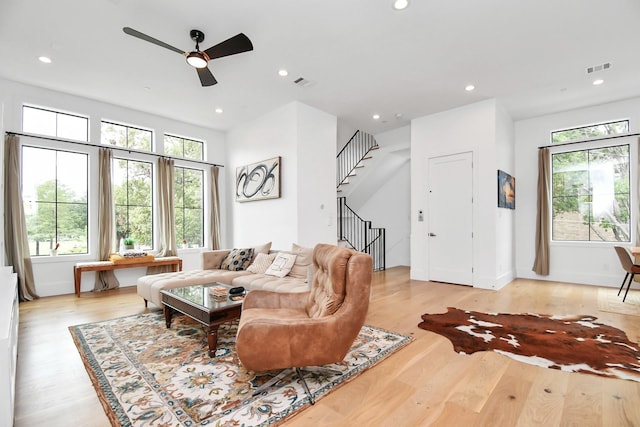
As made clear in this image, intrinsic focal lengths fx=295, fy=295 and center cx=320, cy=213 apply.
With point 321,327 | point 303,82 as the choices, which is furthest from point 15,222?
point 321,327

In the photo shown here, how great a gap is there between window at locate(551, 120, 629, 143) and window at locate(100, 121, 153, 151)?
8.47 m

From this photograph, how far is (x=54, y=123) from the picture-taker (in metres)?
5.14

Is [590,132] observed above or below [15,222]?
above

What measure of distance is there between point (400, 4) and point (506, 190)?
4.29 meters

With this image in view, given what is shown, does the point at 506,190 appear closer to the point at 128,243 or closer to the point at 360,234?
the point at 360,234

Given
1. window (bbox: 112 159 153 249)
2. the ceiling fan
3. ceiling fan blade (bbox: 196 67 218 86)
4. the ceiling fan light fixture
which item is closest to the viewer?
the ceiling fan

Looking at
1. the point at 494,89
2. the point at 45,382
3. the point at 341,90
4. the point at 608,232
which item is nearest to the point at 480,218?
the point at 494,89

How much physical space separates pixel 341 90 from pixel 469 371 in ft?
14.1

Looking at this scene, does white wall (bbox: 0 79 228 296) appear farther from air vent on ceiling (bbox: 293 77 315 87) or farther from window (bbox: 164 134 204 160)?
air vent on ceiling (bbox: 293 77 315 87)

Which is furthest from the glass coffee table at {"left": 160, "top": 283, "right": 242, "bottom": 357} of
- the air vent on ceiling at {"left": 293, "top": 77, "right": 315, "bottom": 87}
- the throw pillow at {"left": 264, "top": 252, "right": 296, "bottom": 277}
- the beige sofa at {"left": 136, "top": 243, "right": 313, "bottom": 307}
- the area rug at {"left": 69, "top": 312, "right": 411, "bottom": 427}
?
the air vent on ceiling at {"left": 293, "top": 77, "right": 315, "bottom": 87}

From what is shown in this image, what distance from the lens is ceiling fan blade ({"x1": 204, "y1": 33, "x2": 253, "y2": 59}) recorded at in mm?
2927

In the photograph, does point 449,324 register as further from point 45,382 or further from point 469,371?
point 45,382

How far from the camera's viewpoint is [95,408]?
1.94m

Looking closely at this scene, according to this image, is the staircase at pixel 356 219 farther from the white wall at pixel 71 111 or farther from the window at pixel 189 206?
the white wall at pixel 71 111
